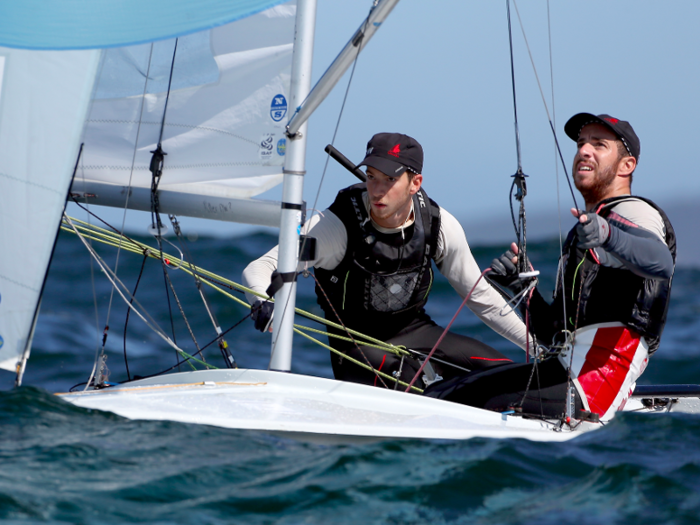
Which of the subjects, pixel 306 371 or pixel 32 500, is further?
pixel 306 371

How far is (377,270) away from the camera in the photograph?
2.95 m

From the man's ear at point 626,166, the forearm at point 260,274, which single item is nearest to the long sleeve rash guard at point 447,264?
the forearm at point 260,274

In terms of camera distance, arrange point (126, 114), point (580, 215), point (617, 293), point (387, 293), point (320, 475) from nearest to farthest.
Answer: point (320, 475), point (580, 215), point (617, 293), point (387, 293), point (126, 114)

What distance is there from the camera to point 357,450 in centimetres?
218

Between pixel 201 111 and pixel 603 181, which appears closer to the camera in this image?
pixel 603 181

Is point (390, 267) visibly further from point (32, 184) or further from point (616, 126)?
point (32, 184)

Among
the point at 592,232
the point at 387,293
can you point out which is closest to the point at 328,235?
the point at 387,293

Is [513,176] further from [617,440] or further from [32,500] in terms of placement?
[32,500]

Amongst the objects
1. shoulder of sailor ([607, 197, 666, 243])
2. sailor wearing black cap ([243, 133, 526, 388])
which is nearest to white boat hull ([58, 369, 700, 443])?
sailor wearing black cap ([243, 133, 526, 388])

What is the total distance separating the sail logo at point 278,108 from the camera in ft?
9.71

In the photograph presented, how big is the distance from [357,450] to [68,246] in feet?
25.3

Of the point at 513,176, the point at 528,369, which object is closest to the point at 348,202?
the point at 513,176

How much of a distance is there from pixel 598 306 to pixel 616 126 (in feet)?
2.18

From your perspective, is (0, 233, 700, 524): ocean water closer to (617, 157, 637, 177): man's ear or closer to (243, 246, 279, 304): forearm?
(243, 246, 279, 304): forearm
